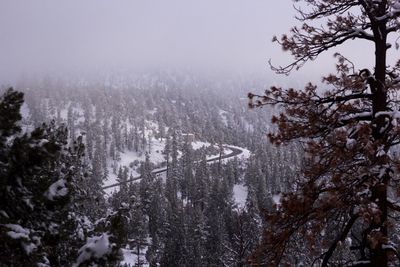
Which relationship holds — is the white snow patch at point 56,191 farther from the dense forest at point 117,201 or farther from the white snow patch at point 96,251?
the white snow patch at point 96,251

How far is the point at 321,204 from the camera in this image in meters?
6.45

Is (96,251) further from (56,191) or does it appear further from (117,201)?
(117,201)

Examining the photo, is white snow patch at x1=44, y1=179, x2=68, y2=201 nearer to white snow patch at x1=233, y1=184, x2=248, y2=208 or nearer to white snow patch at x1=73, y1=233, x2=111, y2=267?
white snow patch at x1=73, y1=233, x2=111, y2=267

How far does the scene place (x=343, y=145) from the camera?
20.7 ft

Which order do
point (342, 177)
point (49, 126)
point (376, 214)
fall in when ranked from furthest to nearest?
point (49, 126)
point (342, 177)
point (376, 214)

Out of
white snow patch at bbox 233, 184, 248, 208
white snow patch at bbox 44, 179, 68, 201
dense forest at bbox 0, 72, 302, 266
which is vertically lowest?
white snow patch at bbox 233, 184, 248, 208

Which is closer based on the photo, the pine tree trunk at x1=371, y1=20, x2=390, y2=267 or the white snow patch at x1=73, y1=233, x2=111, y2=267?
the pine tree trunk at x1=371, y1=20, x2=390, y2=267

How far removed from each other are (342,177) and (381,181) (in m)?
0.59

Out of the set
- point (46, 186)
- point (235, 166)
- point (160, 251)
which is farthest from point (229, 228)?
point (46, 186)

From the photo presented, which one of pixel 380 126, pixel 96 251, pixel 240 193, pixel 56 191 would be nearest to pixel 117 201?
pixel 240 193

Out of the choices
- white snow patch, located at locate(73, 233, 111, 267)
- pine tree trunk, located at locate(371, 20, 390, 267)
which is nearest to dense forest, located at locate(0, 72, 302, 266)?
white snow patch, located at locate(73, 233, 111, 267)

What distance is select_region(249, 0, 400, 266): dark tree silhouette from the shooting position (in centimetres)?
615

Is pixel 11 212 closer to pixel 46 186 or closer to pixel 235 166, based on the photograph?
pixel 46 186

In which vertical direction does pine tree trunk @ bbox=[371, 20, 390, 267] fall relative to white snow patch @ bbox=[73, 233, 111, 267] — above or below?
above
